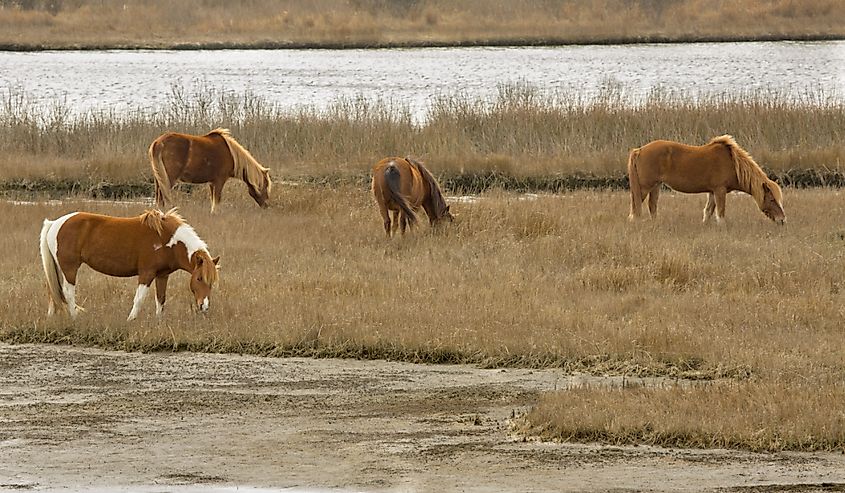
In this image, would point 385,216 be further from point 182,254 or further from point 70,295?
point 70,295

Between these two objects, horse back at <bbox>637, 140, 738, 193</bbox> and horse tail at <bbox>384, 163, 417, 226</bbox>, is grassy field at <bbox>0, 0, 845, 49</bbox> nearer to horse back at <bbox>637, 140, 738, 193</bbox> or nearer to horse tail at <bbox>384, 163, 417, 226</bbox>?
horse back at <bbox>637, 140, 738, 193</bbox>

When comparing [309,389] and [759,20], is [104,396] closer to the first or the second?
[309,389]

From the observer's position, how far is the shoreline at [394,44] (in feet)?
194

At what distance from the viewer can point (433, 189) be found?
15008mm

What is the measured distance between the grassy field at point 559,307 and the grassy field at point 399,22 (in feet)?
145

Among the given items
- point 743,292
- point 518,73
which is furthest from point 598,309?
point 518,73

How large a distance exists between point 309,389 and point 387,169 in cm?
491

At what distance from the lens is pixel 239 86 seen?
41.6 m

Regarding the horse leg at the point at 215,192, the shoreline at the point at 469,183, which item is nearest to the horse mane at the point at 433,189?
the horse leg at the point at 215,192

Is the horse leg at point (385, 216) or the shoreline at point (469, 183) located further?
the shoreline at point (469, 183)

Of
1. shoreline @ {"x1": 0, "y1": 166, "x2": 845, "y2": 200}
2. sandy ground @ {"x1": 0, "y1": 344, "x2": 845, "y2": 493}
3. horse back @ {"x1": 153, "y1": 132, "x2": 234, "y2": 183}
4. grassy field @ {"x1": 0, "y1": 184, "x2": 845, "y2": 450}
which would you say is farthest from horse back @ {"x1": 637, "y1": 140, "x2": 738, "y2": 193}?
sandy ground @ {"x1": 0, "y1": 344, "x2": 845, "y2": 493}

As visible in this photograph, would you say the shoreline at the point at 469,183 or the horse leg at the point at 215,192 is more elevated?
the horse leg at the point at 215,192

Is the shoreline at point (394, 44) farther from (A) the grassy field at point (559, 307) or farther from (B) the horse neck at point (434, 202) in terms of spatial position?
(B) the horse neck at point (434, 202)

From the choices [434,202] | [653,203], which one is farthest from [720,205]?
[434,202]
